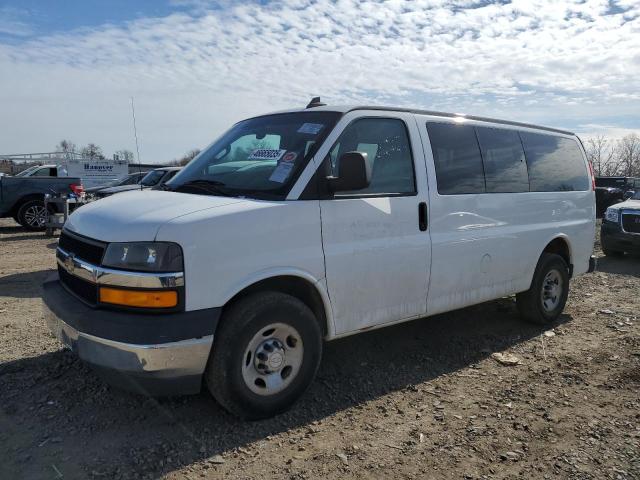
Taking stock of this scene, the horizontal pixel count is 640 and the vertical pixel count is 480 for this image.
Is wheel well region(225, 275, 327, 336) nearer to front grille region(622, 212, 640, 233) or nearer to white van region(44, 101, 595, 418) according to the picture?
white van region(44, 101, 595, 418)

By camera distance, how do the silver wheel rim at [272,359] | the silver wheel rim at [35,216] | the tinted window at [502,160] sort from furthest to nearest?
the silver wheel rim at [35,216] → the tinted window at [502,160] → the silver wheel rim at [272,359]

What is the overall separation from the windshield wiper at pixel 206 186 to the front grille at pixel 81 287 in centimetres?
97

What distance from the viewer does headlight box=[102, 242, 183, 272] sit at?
2.96 meters

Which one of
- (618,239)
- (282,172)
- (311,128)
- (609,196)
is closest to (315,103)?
(311,128)

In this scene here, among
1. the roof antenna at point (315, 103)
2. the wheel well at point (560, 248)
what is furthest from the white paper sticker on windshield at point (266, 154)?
the wheel well at point (560, 248)

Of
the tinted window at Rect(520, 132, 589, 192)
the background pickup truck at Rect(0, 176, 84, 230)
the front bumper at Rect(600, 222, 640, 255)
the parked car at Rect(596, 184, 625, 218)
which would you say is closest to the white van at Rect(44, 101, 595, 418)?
the tinted window at Rect(520, 132, 589, 192)

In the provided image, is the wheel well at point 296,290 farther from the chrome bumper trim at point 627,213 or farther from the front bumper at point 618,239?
the chrome bumper trim at point 627,213

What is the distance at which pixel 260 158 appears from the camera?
151 inches

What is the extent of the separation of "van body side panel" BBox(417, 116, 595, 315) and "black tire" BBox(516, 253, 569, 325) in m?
0.20

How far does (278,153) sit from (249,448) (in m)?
1.98

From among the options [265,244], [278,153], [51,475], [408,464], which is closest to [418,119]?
[278,153]

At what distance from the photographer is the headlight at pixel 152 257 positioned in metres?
2.96

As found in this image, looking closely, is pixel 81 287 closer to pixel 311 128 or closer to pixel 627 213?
pixel 311 128

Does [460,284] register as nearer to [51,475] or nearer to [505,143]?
[505,143]
